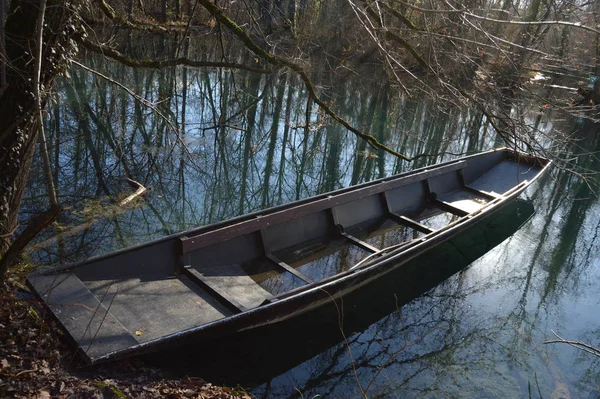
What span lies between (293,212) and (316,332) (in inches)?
58.7

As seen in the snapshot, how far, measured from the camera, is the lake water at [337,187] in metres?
5.34

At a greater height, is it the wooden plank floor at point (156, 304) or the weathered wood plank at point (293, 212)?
the weathered wood plank at point (293, 212)

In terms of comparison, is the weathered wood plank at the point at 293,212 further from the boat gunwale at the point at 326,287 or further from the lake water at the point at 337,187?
the boat gunwale at the point at 326,287

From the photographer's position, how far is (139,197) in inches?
312

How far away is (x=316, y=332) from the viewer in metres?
5.62

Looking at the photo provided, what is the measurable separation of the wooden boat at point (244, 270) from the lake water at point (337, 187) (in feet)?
2.47

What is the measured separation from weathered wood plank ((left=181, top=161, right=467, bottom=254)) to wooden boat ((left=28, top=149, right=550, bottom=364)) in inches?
0.5

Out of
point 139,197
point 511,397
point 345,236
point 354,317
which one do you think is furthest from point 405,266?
point 139,197

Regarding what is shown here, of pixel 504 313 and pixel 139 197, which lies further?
pixel 139 197

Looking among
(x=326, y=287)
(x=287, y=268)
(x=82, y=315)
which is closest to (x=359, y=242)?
(x=287, y=268)

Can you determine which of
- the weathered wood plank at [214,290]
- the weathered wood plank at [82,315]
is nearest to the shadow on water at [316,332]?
the weathered wood plank at [214,290]

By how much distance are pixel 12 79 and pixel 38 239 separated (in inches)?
113

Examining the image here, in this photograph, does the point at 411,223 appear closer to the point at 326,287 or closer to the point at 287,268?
the point at 287,268

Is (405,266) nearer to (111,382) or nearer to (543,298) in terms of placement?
(543,298)
